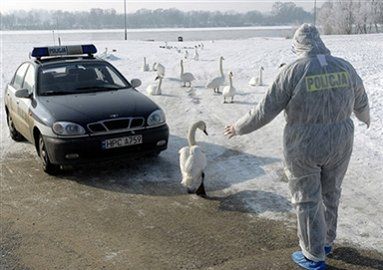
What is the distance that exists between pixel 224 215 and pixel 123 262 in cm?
146

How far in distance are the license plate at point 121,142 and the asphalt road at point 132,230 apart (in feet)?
1.59

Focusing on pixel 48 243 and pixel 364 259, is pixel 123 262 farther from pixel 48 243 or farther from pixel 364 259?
pixel 364 259

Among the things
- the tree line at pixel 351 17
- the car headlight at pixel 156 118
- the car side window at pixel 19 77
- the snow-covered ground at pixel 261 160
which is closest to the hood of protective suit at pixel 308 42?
the snow-covered ground at pixel 261 160

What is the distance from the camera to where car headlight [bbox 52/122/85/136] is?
6.98 metres

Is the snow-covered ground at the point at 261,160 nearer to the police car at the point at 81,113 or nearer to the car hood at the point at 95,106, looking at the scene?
the police car at the point at 81,113

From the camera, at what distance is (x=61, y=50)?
30.2 feet

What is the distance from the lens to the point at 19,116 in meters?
8.65

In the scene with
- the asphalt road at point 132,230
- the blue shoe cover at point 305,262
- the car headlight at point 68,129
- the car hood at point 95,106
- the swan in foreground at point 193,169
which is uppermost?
the car hood at point 95,106

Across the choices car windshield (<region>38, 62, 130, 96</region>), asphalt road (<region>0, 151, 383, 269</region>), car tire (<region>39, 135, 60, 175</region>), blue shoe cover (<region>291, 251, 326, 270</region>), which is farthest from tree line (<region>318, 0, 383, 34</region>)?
blue shoe cover (<region>291, 251, 326, 270</region>)

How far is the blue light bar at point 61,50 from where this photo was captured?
29.7ft

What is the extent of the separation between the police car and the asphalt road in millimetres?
452

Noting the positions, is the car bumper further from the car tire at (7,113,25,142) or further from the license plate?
the car tire at (7,113,25,142)

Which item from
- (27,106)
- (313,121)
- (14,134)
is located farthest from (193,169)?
(14,134)

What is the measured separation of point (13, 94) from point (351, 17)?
9530 centimetres
